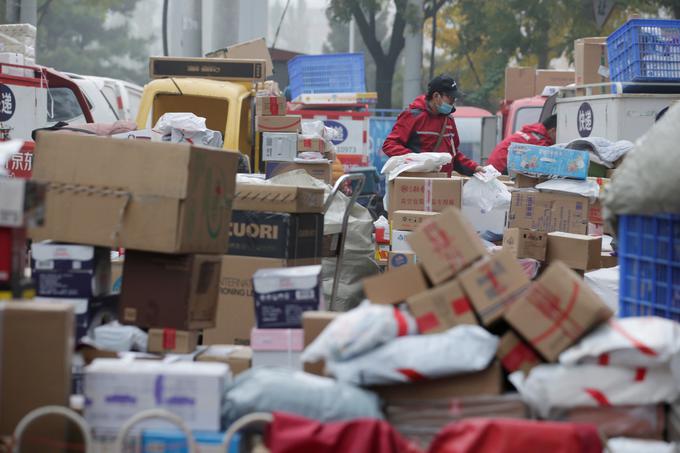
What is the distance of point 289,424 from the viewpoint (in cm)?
443

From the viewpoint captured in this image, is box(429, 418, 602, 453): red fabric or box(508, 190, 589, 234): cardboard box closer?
box(429, 418, 602, 453): red fabric

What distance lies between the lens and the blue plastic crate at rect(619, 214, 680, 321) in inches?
200

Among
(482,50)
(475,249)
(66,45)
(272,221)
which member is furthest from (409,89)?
(66,45)

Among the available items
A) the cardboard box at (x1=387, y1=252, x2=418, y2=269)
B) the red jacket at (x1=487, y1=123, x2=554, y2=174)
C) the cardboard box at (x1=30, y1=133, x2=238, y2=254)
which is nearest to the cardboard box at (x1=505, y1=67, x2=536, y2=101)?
the red jacket at (x1=487, y1=123, x2=554, y2=174)

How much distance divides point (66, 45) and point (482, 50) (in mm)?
30035

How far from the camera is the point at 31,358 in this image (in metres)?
4.68

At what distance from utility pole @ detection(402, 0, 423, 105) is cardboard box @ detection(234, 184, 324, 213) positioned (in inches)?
797

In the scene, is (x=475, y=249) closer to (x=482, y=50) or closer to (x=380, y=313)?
(x=380, y=313)

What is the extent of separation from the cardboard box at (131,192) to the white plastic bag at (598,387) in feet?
6.07

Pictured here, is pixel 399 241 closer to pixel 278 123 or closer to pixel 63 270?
pixel 278 123

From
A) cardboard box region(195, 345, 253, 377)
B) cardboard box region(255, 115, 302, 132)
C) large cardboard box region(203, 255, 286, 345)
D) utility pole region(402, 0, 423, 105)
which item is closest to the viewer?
cardboard box region(195, 345, 253, 377)

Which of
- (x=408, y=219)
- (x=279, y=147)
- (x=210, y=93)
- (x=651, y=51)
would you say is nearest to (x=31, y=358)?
(x=408, y=219)

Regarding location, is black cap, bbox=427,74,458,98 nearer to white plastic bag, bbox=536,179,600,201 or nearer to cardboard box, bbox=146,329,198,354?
white plastic bag, bbox=536,179,600,201

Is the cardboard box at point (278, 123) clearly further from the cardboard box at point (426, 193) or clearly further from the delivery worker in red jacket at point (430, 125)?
the cardboard box at point (426, 193)
